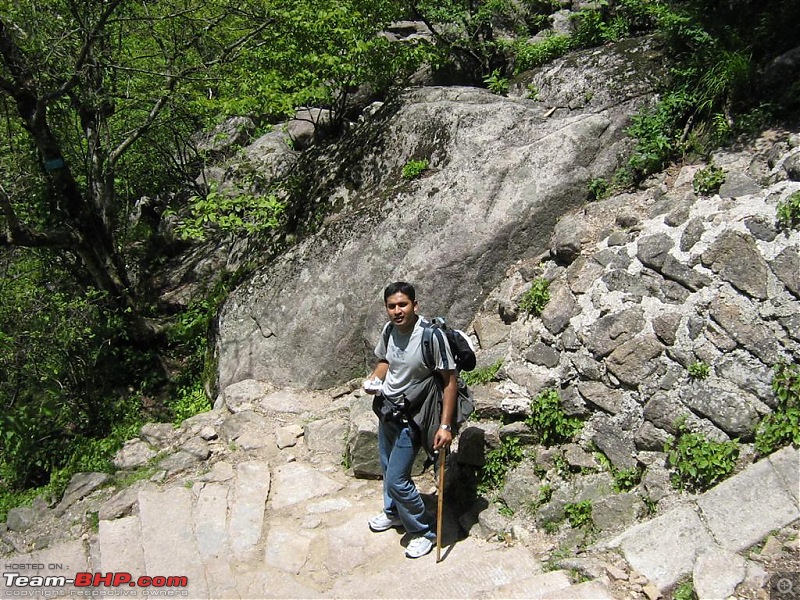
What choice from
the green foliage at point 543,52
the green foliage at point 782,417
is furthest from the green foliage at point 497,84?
the green foliage at point 782,417

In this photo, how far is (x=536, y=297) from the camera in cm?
572

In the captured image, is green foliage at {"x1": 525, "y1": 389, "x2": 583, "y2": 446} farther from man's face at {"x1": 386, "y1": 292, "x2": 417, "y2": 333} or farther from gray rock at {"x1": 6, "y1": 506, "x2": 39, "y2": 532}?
gray rock at {"x1": 6, "y1": 506, "x2": 39, "y2": 532}

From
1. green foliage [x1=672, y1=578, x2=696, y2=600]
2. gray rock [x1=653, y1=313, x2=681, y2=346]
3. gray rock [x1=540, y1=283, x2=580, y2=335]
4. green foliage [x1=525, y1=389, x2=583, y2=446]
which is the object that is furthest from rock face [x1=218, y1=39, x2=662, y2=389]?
green foliage [x1=672, y1=578, x2=696, y2=600]

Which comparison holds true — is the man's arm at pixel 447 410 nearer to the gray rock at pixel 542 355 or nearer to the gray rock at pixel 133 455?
the gray rock at pixel 542 355

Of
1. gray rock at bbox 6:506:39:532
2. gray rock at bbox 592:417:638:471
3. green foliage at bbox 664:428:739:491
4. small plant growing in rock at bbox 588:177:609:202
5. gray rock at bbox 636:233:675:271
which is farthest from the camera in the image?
small plant growing in rock at bbox 588:177:609:202

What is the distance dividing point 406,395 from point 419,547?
1159 millimetres

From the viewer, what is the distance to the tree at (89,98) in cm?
716

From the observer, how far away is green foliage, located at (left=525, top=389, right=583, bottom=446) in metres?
4.80

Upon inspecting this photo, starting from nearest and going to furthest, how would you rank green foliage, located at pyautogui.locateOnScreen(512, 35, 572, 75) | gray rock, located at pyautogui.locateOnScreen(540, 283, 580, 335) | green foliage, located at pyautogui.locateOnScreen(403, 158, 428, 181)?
1. gray rock, located at pyautogui.locateOnScreen(540, 283, 580, 335)
2. green foliage, located at pyautogui.locateOnScreen(403, 158, 428, 181)
3. green foliage, located at pyautogui.locateOnScreen(512, 35, 572, 75)

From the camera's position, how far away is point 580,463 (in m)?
4.61

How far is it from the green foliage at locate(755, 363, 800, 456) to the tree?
7.12 metres

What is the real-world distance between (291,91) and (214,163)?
500 centimetres

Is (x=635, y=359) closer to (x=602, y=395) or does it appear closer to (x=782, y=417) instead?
(x=602, y=395)

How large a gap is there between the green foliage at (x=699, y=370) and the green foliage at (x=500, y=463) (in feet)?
4.58
